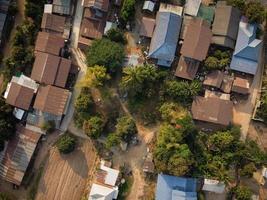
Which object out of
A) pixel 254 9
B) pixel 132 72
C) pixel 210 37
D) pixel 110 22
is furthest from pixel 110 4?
pixel 254 9

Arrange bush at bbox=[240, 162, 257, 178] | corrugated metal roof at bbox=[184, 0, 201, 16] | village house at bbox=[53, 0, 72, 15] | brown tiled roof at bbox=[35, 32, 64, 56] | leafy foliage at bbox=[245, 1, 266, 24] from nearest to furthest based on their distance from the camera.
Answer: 1. leafy foliage at bbox=[245, 1, 266, 24]
2. bush at bbox=[240, 162, 257, 178]
3. brown tiled roof at bbox=[35, 32, 64, 56]
4. corrugated metal roof at bbox=[184, 0, 201, 16]
5. village house at bbox=[53, 0, 72, 15]

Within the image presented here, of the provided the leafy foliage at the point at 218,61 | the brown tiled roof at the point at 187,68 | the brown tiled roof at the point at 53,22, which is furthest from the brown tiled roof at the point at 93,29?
the leafy foliage at the point at 218,61

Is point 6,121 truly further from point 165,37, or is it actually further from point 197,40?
point 197,40

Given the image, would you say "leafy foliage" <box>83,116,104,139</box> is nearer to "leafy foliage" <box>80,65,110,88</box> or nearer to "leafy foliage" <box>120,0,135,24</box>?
"leafy foliage" <box>80,65,110,88</box>

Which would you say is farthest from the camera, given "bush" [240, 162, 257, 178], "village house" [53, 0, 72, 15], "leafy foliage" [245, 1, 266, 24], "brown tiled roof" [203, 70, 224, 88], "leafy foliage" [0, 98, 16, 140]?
"village house" [53, 0, 72, 15]

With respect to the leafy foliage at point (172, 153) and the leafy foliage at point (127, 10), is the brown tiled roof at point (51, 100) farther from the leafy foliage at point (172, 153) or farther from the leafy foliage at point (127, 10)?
the leafy foliage at point (172, 153)

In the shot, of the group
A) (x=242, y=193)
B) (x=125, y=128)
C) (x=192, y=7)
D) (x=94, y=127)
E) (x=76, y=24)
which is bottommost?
(x=242, y=193)

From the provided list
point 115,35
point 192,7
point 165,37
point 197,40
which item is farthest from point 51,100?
point 192,7

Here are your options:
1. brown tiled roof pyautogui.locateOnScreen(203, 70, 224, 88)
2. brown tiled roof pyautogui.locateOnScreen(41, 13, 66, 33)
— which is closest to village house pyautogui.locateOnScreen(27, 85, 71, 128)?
brown tiled roof pyautogui.locateOnScreen(41, 13, 66, 33)

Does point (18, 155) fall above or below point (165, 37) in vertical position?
below
